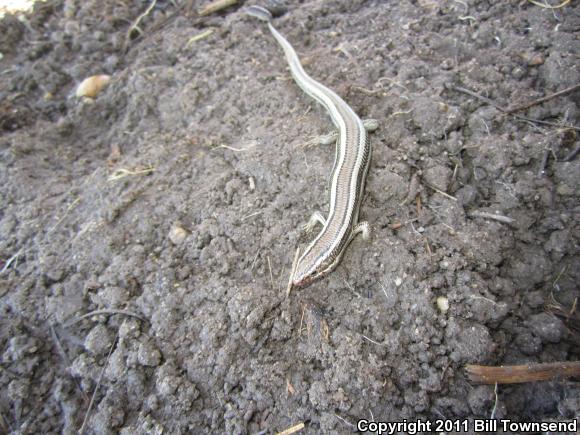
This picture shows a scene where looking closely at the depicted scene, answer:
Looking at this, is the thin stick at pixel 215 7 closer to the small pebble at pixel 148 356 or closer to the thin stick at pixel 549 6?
the thin stick at pixel 549 6

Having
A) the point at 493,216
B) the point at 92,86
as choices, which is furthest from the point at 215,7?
the point at 493,216

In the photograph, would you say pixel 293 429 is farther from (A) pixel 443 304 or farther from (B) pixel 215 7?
(B) pixel 215 7

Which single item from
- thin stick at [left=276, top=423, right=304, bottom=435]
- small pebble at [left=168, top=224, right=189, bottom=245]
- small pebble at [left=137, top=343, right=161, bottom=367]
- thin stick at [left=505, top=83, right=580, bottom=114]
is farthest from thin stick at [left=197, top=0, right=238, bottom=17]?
thin stick at [left=276, top=423, right=304, bottom=435]

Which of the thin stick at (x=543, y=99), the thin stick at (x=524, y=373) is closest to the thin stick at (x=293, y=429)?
the thin stick at (x=524, y=373)

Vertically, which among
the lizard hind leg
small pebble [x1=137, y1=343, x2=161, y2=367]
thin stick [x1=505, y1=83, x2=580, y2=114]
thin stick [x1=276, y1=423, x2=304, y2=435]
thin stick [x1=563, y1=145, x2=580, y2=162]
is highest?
small pebble [x1=137, y1=343, x2=161, y2=367]

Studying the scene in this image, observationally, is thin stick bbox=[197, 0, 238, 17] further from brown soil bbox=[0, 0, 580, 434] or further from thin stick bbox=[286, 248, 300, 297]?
thin stick bbox=[286, 248, 300, 297]
